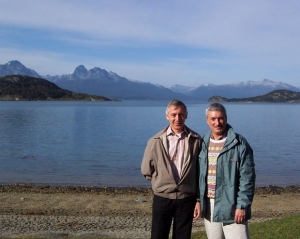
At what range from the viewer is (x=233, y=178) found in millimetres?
4637

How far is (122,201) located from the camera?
16484mm

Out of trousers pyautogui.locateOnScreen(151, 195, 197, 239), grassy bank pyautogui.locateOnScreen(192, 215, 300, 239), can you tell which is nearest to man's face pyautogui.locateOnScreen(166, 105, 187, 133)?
trousers pyautogui.locateOnScreen(151, 195, 197, 239)

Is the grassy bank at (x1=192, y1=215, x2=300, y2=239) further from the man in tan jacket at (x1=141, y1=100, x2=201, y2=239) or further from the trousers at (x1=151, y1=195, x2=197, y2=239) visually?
the man in tan jacket at (x1=141, y1=100, x2=201, y2=239)

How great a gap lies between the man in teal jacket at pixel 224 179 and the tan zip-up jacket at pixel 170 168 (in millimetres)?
146

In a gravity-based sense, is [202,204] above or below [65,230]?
above

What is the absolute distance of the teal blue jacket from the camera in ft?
15.1

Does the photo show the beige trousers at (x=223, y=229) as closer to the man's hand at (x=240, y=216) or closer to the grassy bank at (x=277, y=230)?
the man's hand at (x=240, y=216)

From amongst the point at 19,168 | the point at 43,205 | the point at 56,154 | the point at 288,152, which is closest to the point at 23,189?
the point at 43,205

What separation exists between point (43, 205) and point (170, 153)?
11981 mm

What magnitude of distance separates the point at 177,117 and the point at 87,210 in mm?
10858

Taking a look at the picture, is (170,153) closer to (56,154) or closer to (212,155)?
(212,155)

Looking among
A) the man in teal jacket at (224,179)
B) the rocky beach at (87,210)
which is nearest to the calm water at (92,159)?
the rocky beach at (87,210)

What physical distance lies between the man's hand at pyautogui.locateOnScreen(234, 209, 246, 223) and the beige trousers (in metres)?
0.08

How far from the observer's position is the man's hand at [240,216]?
Result: 15.3 feet
